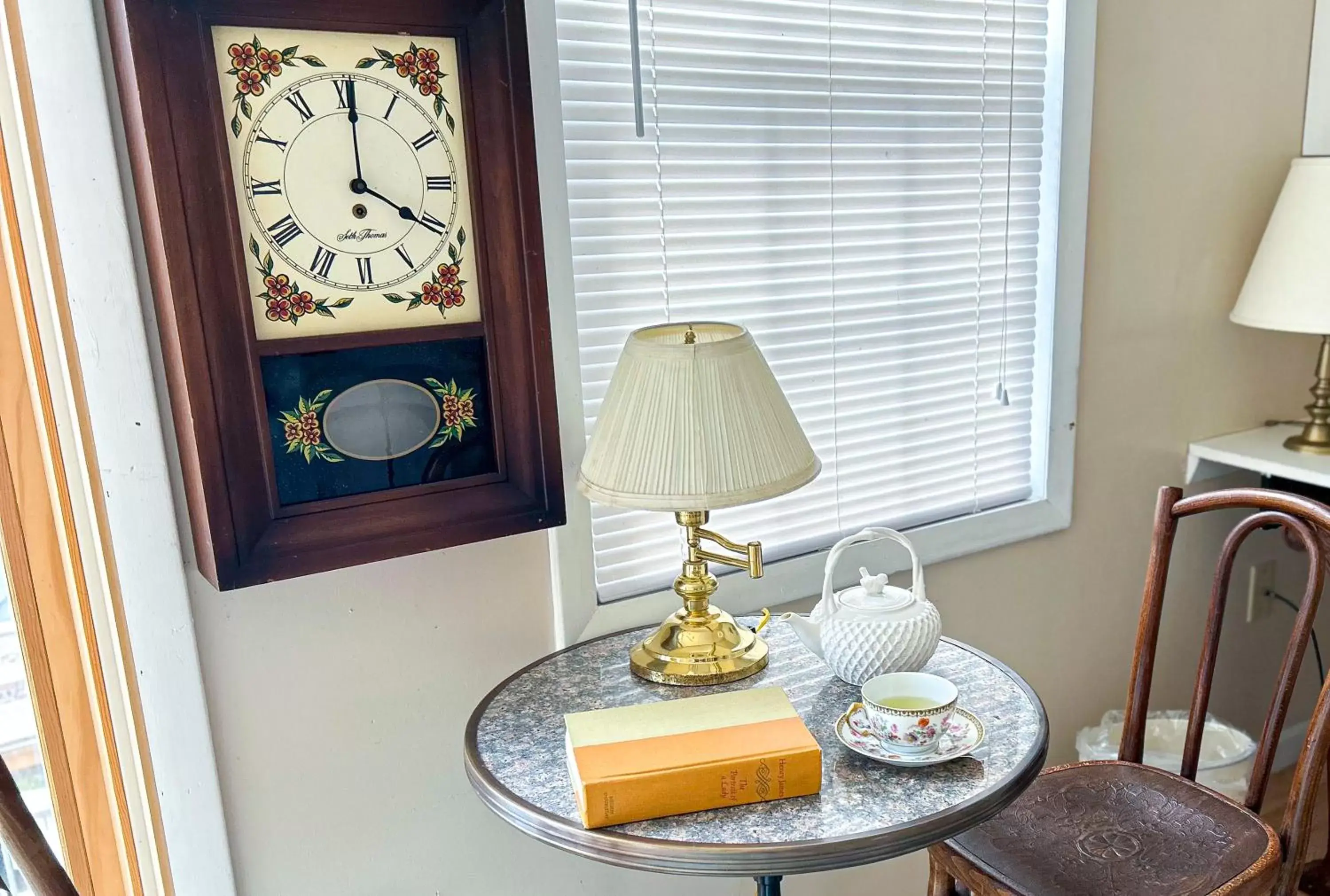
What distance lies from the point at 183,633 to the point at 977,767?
878 mm

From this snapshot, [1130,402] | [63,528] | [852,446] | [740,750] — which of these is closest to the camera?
[740,750]

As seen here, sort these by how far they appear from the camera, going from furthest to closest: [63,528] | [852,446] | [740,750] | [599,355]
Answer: [852,446] < [599,355] < [63,528] < [740,750]

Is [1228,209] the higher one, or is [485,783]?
[1228,209]

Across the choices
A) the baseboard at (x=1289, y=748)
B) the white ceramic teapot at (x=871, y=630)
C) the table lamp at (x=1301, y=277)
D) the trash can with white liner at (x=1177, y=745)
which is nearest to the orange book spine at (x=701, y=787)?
the white ceramic teapot at (x=871, y=630)

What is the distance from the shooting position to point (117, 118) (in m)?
1.02

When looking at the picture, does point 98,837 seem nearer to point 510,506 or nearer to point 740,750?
point 510,506

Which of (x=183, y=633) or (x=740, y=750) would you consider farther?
(x=183, y=633)

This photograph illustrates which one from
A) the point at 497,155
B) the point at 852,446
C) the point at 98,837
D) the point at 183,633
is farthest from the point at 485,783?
the point at 852,446

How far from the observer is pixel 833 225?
152cm

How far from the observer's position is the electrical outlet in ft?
7.00

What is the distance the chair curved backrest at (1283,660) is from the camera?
1219 mm

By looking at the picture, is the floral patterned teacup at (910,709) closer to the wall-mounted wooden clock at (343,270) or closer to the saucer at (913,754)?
the saucer at (913,754)

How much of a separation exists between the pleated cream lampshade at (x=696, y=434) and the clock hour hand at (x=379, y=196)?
0.94ft

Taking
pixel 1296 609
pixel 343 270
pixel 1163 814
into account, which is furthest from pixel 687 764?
pixel 1296 609
